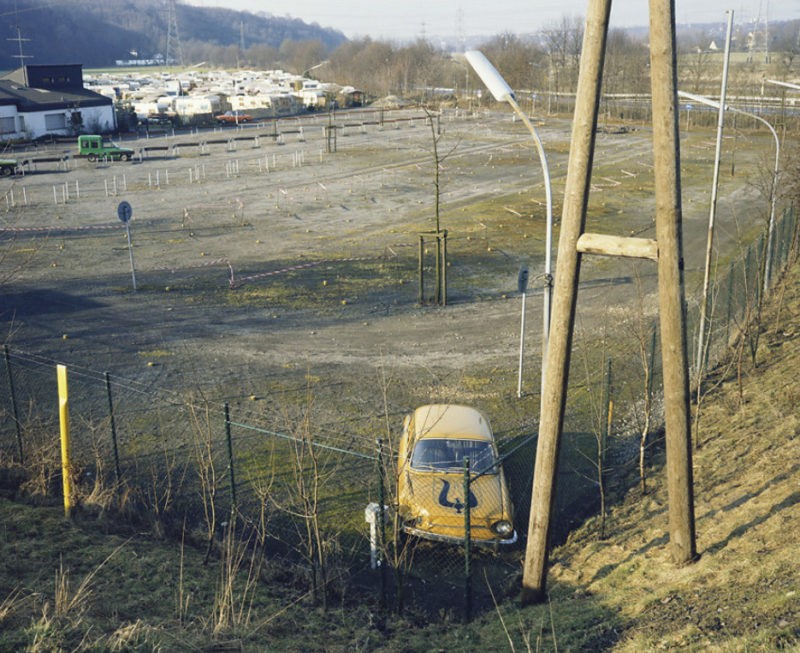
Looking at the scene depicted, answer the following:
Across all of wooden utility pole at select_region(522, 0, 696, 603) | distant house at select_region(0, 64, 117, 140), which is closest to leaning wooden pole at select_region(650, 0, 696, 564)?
wooden utility pole at select_region(522, 0, 696, 603)

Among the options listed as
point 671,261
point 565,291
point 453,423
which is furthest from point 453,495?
point 671,261

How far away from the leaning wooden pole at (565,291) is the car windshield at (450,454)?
2360 millimetres

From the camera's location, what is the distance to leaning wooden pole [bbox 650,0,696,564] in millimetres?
6707

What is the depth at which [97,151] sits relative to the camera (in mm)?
50375

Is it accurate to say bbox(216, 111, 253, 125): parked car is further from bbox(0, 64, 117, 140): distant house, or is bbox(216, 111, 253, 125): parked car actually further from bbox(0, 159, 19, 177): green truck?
bbox(0, 159, 19, 177): green truck

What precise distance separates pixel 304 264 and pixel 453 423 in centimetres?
1400

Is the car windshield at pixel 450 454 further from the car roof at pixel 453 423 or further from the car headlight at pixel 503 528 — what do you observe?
the car headlight at pixel 503 528

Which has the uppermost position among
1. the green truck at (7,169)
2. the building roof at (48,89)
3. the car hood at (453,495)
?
the building roof at (48,89)

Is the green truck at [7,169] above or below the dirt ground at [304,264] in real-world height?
above

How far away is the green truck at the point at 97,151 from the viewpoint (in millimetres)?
50372

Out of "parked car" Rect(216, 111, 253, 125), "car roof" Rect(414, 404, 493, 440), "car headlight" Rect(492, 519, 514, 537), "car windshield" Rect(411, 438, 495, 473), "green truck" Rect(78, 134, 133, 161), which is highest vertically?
"parked car" Rect(216, 111, 253, 125)

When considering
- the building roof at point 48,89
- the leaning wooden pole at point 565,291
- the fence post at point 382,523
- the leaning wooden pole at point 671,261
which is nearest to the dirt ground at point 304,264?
the fence post at point 382,523

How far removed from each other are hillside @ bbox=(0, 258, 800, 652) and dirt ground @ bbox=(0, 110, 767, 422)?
576 centimetres

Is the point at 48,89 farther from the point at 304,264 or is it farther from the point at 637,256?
the point at 637,256
